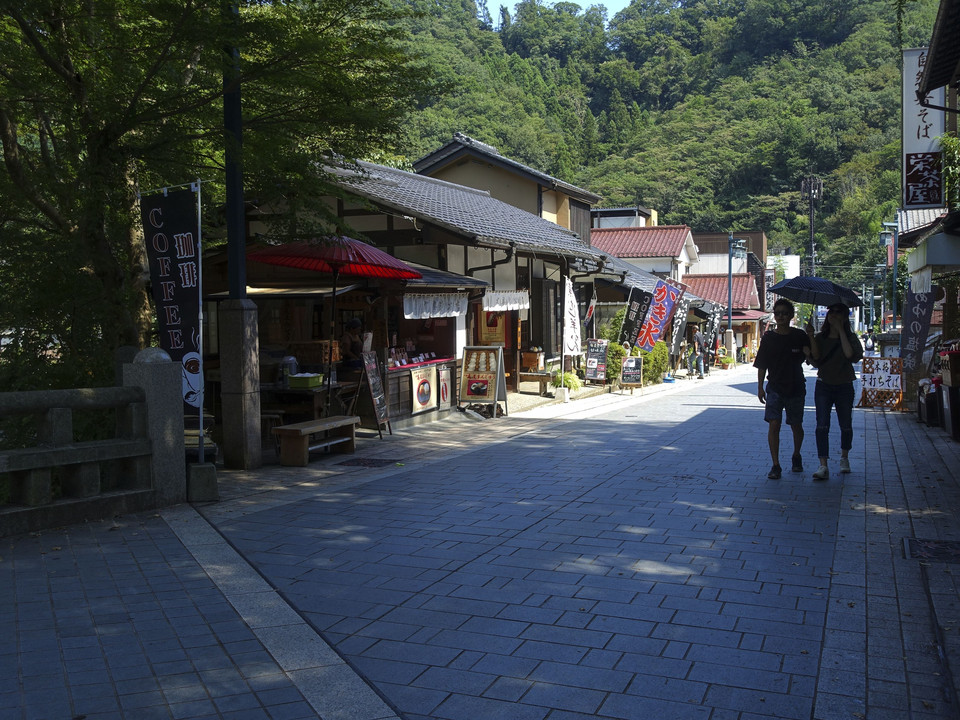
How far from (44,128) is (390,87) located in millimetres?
4394

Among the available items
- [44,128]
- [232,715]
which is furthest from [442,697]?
[44,128]

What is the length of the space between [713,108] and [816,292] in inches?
3366

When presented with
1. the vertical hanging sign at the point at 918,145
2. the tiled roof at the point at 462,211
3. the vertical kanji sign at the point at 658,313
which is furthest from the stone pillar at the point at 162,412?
the vertical kanji sign at the point at 658,313

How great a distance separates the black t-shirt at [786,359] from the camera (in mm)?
9594

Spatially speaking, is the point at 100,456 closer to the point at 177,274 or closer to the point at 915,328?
the point at 177,274

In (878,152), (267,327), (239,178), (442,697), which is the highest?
(878,152)

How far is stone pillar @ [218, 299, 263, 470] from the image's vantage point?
995 cm

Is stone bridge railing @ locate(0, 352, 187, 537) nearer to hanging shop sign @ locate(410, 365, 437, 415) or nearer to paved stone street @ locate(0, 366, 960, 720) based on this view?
paved stone street @ locate(0, 366, 960, 720)

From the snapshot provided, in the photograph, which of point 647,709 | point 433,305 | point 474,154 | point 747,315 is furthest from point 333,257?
point 747,315

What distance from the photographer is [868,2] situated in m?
91.9

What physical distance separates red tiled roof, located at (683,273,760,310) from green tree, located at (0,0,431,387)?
40957 mm

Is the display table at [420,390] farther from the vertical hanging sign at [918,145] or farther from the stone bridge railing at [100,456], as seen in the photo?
the vertical hanging sign at [918,145]

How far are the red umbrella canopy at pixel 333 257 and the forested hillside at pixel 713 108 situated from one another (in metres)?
42.7

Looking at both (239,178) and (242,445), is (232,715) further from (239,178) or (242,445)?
(239,178)
